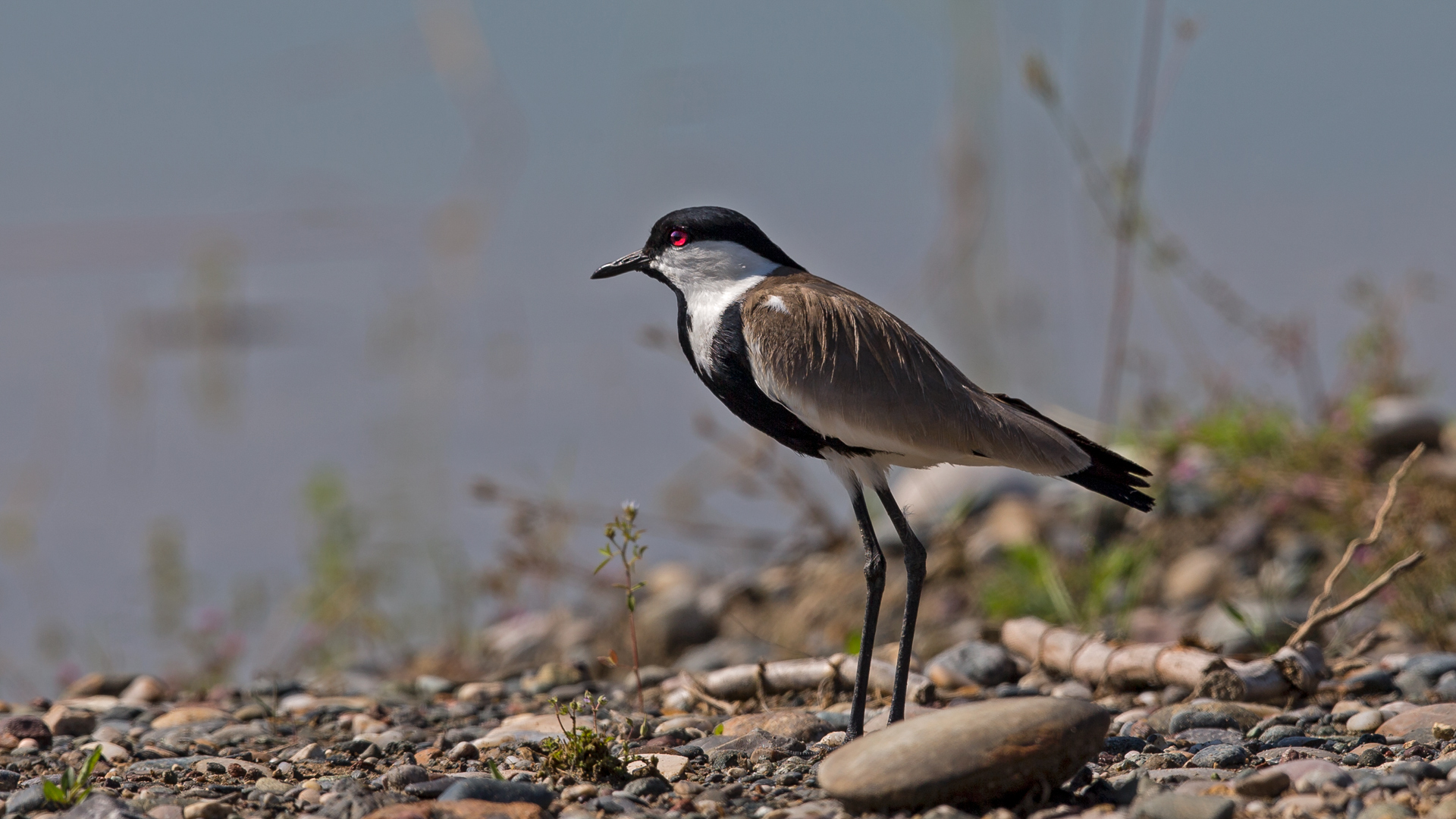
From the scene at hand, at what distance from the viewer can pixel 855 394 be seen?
4.23m

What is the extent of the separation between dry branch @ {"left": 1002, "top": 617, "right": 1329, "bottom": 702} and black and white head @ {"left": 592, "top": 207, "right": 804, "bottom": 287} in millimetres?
2004

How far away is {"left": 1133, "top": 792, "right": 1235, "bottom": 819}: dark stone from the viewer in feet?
10.3

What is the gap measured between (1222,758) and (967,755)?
1040mm

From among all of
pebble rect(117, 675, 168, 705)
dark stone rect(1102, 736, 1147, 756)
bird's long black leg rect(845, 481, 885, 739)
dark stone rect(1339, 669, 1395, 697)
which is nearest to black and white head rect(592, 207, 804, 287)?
bird's long black leg rect(845, 481, 885, 739)

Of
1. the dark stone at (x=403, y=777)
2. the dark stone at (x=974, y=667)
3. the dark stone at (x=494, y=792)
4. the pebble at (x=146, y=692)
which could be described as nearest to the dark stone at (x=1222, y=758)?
the dark stone at (x=974, y=667)

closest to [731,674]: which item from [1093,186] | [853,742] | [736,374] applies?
[736,374]

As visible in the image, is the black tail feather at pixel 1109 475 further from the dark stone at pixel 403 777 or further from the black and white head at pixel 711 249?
the dark stone at pixel 403 777

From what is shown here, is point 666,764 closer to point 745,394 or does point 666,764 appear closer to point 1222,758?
point 745,394

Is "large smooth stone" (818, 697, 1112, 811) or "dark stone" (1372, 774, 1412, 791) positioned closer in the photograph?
"large smooth stone" (818, 697, 1112, 811)

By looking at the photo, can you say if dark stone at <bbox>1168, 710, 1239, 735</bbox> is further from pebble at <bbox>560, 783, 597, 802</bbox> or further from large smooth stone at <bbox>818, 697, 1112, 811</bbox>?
pebble at <bbox>560, 783, 597, 802</bbox>

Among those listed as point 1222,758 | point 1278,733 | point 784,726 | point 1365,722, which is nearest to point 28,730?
point 784,726

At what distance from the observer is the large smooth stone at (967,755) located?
3.25 meters

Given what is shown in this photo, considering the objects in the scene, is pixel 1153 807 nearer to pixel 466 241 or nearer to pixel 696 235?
pixel 696 235

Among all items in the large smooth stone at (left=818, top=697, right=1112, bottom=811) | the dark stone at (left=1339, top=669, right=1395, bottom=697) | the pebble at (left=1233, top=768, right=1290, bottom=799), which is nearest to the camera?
the large smooth stone at (left=818, top=697, right=1112, bottom=811)
